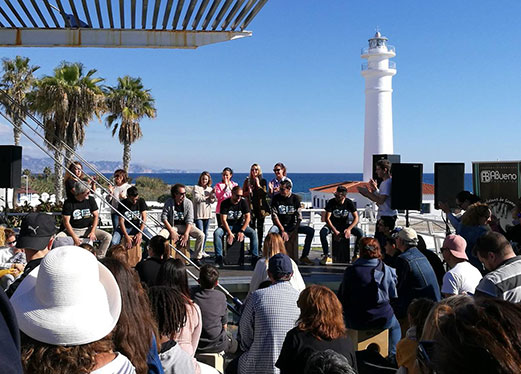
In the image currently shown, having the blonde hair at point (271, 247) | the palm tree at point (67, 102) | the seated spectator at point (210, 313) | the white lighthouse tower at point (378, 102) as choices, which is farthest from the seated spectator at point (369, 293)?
the white lighthouse tower at point (378, 102)

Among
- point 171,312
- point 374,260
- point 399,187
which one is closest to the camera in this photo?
point 171,312

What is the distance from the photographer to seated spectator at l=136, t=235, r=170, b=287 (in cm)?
482

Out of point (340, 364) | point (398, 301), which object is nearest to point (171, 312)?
point (340, 364)

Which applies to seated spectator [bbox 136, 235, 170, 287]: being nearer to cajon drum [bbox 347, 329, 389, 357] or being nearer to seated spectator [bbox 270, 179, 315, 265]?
cajon drum [bbox 347, 329, 389, 357]

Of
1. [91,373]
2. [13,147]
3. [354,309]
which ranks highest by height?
[13,147]

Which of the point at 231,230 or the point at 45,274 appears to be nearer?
the point at 45,274

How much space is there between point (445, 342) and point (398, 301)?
4064 millimetres

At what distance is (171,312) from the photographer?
311 centimetres

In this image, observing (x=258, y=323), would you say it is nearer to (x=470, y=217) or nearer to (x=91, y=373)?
(x=91, y=373)

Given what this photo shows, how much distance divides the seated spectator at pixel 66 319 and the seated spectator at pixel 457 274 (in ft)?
11.6

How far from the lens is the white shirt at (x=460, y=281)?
14.6ft

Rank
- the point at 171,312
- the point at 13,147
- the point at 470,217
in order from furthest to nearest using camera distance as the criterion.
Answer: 1. the point at 13,147
2. the point at 470,217
3. the point at 171,312

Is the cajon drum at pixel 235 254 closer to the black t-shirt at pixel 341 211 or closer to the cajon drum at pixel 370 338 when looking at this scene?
the black t-shirt at pixel 341 211

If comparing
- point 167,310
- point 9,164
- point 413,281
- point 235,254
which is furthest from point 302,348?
point 9,164
